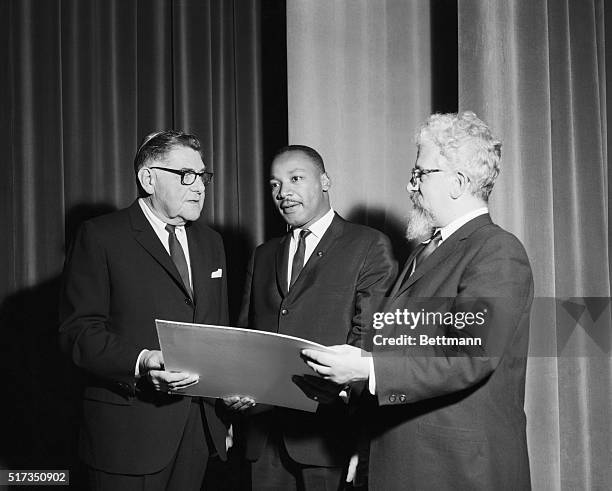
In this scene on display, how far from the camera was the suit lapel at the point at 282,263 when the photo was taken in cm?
249

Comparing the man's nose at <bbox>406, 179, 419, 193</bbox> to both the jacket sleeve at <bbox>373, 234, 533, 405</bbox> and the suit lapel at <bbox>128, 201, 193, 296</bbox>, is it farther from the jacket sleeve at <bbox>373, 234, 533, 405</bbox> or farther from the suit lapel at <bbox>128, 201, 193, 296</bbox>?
the suit lapel at <bbox>128, 201, 193, 296</bbox>

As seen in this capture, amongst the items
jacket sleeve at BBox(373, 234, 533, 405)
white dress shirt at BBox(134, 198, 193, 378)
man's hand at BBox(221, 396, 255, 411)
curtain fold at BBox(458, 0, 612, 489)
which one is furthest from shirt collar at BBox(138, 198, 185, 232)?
curtain fold at BBox(458, 0, 612, 489)

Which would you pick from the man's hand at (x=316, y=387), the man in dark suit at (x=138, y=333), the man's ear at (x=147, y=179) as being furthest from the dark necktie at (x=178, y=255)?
the man's hand at (x=316, y=387)

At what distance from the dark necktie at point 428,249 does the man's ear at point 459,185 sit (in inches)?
4.7

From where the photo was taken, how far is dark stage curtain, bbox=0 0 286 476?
3.24 meters

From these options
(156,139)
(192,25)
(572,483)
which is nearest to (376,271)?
(156,139)

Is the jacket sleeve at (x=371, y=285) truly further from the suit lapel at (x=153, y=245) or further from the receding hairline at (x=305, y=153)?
the suit lapel at (x=153, y=245)

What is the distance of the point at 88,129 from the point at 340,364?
2179mm

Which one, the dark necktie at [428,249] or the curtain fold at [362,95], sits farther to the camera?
the curtain fold at [362,95]

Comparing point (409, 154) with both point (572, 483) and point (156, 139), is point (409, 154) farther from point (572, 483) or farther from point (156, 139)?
point (572, 483)

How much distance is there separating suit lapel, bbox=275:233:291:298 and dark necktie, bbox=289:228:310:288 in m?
0.03

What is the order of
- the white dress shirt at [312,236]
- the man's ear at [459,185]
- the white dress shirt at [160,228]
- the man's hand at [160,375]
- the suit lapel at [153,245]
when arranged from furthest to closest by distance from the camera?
the white dress shirt at [312,236], the white dress shirt at [160,228], the suit lapel at [153,245], the man's hand at [160,375], the man's ear at [459,185]

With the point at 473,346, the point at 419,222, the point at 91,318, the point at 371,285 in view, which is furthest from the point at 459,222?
the point at 91,318

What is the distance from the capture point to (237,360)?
6.14 ft
